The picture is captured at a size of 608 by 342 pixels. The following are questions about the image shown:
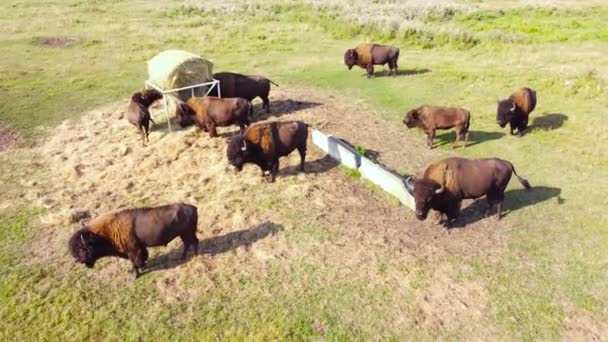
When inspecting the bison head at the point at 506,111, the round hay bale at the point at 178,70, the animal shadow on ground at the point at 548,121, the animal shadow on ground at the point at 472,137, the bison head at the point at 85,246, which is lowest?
the animal shadow on ground at the point at 472,137

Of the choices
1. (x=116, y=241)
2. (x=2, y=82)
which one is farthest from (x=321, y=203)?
(x=2, y=82)

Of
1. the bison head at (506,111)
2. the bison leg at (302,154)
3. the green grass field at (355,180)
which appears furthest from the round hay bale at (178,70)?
the bison head at (506,111)

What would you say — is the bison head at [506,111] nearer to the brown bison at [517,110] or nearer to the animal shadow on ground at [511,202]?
the brown bison at [517,110]

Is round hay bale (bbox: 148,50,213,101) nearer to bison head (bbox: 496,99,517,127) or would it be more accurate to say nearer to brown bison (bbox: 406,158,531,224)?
brown bison (bbox: 406,158,531,224)

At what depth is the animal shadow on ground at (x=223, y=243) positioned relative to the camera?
903 cm

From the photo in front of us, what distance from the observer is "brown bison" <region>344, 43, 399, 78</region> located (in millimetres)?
19766

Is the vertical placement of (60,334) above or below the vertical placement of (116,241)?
below

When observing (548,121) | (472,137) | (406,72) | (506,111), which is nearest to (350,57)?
(406,72)

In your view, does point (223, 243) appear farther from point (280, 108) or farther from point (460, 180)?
point (280, 108)

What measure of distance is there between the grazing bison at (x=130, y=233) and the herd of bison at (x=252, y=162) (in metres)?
0.02

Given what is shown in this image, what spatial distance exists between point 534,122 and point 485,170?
648cm

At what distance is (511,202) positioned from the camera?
11023 mm

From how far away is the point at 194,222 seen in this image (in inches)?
347

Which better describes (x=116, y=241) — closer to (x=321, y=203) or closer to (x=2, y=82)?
(x=321, y=203)
